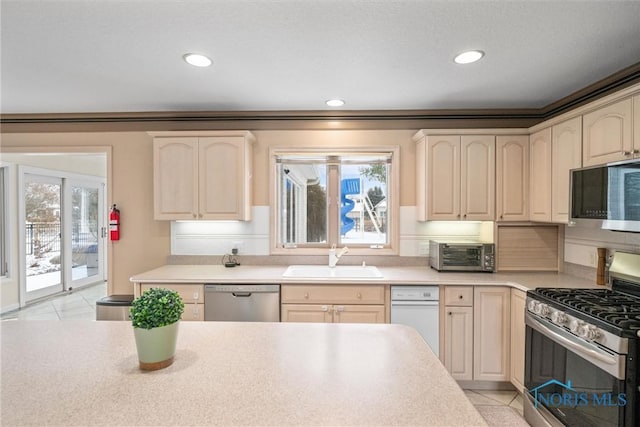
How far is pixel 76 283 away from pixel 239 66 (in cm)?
576

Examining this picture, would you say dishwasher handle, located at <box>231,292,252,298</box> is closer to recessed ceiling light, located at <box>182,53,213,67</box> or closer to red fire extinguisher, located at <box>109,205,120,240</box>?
red fire extinguisher, located at <box>109,205,120,240</box>

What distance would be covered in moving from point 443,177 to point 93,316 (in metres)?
4.86

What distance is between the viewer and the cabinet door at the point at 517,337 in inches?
93.4

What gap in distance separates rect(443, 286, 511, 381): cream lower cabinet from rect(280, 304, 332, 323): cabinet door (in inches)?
38.4

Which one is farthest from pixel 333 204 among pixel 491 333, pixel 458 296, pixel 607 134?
pixel 607 134

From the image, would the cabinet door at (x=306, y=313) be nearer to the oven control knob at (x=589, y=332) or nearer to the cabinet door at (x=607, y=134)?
the oven control knob at (x=589, y=332)

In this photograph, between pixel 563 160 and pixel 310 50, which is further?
pixel 563 160

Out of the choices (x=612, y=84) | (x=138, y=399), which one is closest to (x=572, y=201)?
(x=612, y=84)

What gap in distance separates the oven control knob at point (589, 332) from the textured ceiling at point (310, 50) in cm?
161

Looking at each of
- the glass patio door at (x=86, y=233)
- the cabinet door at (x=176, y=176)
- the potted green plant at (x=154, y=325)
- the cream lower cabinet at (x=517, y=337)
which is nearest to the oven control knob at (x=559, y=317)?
the cream lower cabinet at (x=517, y=337)

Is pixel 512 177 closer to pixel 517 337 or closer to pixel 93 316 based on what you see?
pixel 517 337

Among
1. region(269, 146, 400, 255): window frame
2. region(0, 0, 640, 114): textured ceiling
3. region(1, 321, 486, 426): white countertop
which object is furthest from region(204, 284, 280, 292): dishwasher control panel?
region(0, 0, 640, 114): textured ceiling

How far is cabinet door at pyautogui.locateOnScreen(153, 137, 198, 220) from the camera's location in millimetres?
2900

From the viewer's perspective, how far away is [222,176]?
2.90 meters
